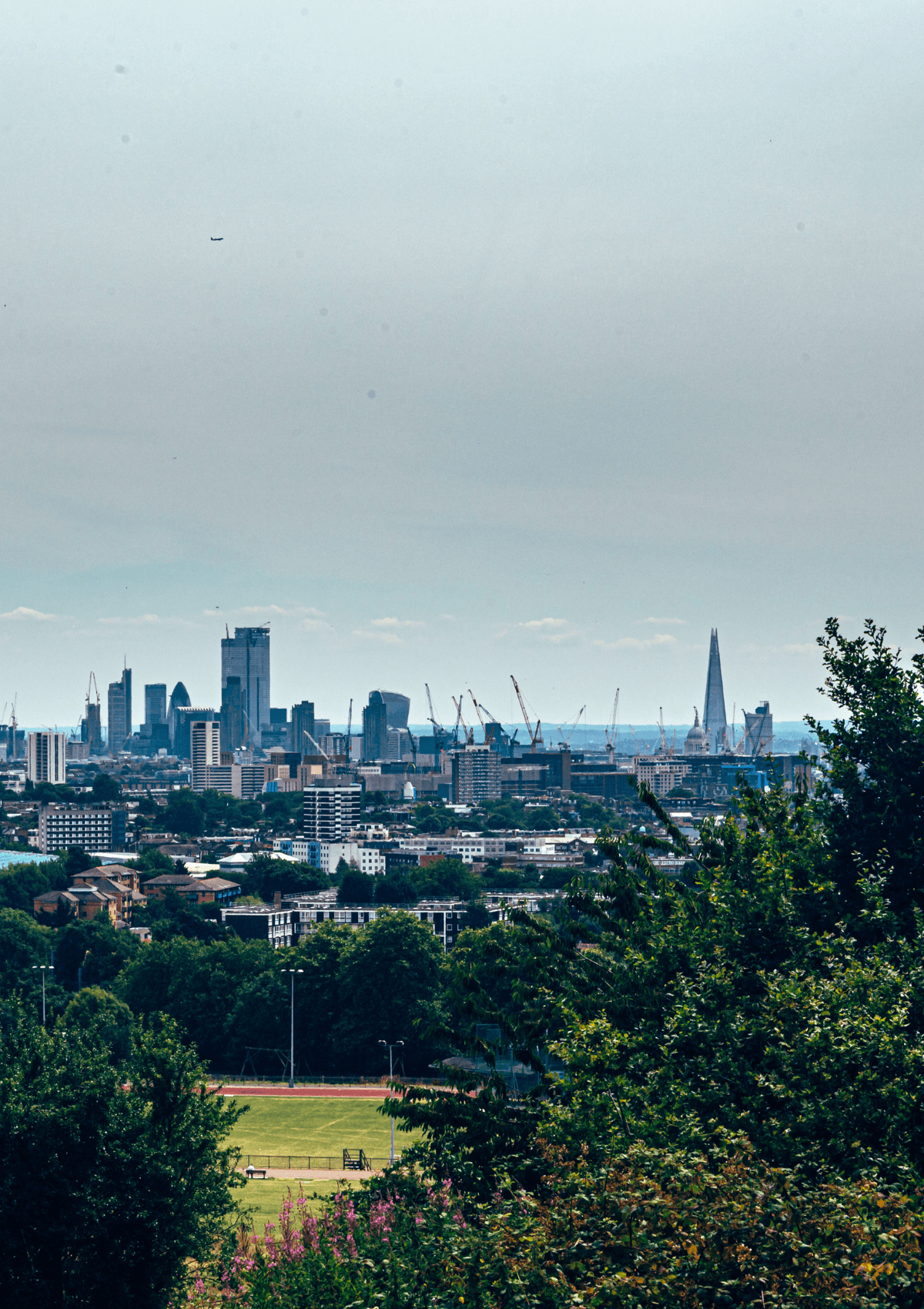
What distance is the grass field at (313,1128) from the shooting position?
4969 cm

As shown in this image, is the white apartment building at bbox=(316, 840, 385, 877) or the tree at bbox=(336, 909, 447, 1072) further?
the white apartment building at bbox=(316, 840, 385, 877)

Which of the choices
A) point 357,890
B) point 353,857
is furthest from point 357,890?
point 353,857

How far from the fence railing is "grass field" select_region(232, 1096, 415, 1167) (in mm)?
697

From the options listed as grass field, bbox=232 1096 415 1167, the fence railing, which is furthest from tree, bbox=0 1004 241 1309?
grass field, bbox=232 1096 415 1167

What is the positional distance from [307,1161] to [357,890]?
68.0 meters

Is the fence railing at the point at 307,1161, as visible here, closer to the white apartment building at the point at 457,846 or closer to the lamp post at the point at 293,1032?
the lamp post at the point at 293,1032

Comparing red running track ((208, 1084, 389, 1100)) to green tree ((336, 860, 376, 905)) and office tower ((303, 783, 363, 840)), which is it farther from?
office tower ((303, 783, 363, 840))

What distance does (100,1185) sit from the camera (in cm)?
2388

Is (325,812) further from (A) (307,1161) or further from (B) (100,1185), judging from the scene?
(B) (100,1185)

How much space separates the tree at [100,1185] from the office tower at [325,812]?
150937mm

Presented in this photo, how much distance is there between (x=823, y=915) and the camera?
20.9 metres

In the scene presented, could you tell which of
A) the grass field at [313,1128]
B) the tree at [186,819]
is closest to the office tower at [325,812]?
the tree at [186,819]

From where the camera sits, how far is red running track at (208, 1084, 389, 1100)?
62.0m

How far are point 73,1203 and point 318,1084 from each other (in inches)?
1665
